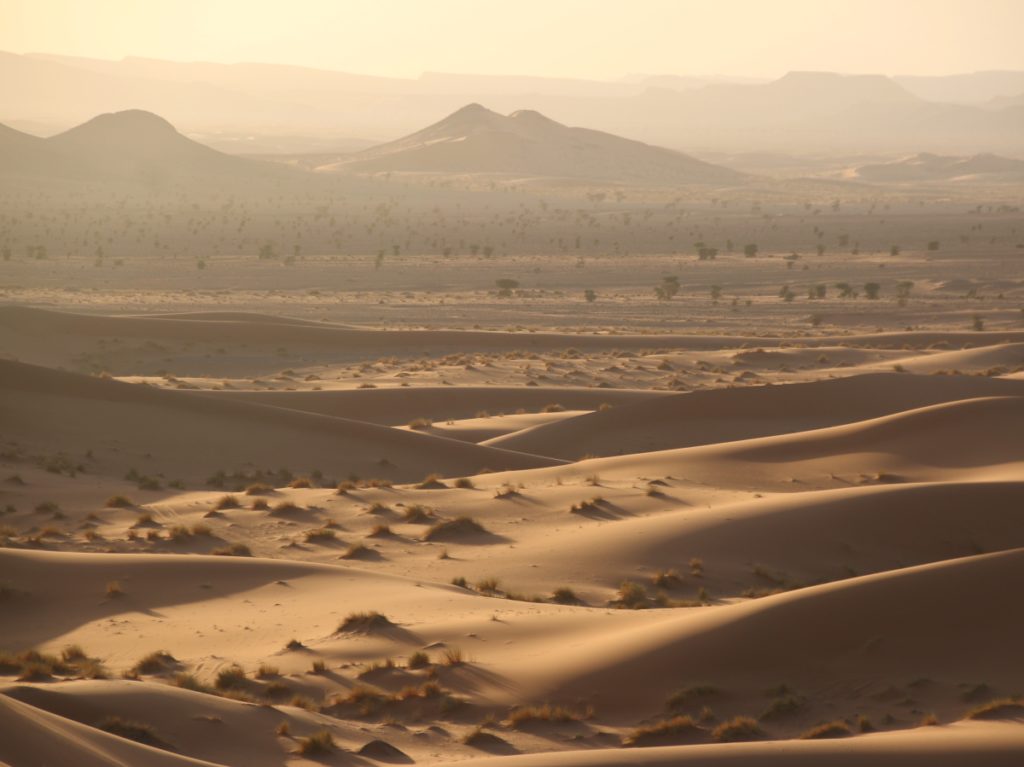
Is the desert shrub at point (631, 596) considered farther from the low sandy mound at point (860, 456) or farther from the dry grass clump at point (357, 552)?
the low sandy mound at point (860, 456)

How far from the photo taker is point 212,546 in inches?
608

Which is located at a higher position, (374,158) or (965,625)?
(374,158)

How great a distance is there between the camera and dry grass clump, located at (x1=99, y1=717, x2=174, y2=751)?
27.6 ft

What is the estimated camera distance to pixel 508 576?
45.8ft

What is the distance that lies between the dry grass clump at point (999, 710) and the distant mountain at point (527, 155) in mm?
129762

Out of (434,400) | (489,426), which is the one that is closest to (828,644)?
(489,426)

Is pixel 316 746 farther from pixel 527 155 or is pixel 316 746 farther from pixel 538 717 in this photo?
pixel 527 155

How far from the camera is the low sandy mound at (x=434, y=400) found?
90.4 ft

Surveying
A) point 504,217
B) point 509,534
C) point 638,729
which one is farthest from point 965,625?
point 504,217

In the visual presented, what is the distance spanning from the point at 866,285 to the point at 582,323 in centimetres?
1365

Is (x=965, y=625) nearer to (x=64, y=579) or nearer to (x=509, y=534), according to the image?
(x=509, y=534)

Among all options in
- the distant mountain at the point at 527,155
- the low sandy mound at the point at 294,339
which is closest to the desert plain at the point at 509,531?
the low sandy mound at the point at 294,339

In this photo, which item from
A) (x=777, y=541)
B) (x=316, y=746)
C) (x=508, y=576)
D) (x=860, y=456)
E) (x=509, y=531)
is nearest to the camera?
(x=316, y=746)

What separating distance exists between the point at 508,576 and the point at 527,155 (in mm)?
138667
